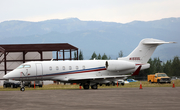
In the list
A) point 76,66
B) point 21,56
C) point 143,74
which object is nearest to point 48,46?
point 21,56

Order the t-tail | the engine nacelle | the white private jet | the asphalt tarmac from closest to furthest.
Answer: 1. the asphalt tarmac
2. the white private jet
3. the engine nacelle
4. the t-tail

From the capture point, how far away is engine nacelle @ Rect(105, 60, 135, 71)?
1382 inches

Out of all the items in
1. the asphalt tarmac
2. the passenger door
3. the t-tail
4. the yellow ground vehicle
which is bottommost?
the asphalt tarmac

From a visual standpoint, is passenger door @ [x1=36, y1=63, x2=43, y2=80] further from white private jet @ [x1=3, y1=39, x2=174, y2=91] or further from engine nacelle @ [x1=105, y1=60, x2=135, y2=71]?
engine nacelle @ [x1=105, y1=60, x2=135, y2=71]

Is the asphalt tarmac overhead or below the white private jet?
below

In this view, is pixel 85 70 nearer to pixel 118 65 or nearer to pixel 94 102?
pixel 118 65

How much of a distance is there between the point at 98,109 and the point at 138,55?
80.8ft

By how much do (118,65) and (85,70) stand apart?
3.97 meters

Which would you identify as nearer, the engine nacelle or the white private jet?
the white private jet

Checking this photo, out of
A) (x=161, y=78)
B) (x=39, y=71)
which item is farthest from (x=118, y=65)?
(x=161, y=78)

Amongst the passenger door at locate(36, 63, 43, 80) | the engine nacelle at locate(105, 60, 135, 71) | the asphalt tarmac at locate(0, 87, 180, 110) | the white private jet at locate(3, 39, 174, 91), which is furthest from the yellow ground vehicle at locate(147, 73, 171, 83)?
the asphalt tarmac at locate(0, 87, 180, 110)

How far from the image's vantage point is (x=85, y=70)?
34656 millimetres

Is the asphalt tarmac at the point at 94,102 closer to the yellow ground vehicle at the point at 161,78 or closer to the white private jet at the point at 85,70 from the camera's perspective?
the white private jet at the point at 85,70

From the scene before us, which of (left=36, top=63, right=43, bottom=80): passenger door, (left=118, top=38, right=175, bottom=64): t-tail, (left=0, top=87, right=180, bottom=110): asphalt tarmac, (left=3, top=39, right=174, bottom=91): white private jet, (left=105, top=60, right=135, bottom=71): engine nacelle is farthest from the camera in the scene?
(left=118, top=38, right=175, bottom=64): t-tail
